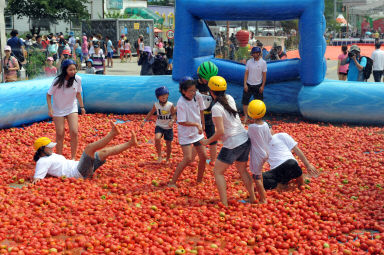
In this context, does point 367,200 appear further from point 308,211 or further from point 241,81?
point 241,81

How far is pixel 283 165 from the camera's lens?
635 centimetres

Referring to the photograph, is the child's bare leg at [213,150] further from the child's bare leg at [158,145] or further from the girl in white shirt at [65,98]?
the girl in white shirt at [65,98]

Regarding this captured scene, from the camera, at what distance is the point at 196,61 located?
11711 mm

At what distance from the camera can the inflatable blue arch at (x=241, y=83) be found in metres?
10.6

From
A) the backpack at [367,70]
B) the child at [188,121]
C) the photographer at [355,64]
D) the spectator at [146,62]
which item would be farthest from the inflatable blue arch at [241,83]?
the child at [188,121]

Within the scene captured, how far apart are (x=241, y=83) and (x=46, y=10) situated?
3093 cm

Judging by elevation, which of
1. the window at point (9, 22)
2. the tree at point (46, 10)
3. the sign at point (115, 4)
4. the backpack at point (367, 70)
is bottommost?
the backpack at point (367, 70)

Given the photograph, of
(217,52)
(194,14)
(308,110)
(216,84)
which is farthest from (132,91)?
(217,52)

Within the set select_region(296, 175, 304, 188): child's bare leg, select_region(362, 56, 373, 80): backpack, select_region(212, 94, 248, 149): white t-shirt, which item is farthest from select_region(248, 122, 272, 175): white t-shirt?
select_region(362, 56, 373, 80): backpack

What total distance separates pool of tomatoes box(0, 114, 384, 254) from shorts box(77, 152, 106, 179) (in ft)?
0.47

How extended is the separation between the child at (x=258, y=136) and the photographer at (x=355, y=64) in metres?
7.92

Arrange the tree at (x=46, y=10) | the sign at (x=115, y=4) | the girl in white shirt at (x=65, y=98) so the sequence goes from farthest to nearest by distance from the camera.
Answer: the sign at (x=115, y=4) < the tree at (x=46, y=10) < the girl in white shirt at (x=65, y=98)

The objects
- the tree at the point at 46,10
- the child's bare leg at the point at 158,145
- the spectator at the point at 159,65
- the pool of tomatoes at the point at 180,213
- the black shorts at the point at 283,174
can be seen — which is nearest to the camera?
the pool of tomatoes at the point at 180,213

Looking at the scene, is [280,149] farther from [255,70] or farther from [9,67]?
[9,67]
